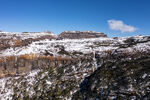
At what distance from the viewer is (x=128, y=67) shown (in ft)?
85.6

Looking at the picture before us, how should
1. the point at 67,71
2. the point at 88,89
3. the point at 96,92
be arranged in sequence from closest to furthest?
the point at 96,92 → the point at 88,89 → the point at 67,71

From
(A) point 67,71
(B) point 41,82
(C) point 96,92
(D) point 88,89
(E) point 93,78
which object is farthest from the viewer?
(A) point 67,71

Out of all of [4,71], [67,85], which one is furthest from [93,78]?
[4,71]

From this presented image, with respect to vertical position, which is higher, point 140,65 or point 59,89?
point 140,65

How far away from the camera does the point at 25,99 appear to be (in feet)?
92.6

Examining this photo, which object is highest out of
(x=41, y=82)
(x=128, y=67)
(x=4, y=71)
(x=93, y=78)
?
(x=128, y=67)

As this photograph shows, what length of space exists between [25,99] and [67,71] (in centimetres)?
1112

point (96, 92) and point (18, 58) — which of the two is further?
point (18, 58)

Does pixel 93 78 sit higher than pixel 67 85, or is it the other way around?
pixel 93 78

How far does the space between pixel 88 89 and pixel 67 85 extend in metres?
5.41

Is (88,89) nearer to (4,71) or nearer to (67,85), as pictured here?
(67,85)

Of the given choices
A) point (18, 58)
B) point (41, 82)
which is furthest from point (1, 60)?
point (41, 82)

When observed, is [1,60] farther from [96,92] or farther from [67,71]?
[96,92]

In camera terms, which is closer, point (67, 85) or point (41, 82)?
point (67, 85)
